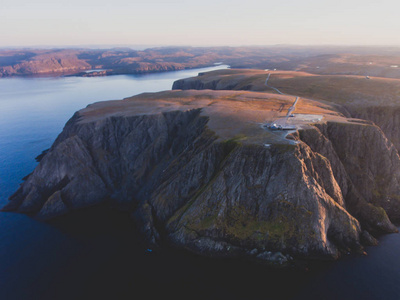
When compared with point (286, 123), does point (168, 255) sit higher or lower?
lower

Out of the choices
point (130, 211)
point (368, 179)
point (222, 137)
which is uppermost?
point (222, 137)

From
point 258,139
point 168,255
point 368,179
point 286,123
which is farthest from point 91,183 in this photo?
point 368,179

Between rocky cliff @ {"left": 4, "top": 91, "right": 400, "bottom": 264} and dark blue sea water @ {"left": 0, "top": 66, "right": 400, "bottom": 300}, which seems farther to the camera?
rocky cliff @ {"left": 4, "top": 91, "right": 400, "bottom": 264}

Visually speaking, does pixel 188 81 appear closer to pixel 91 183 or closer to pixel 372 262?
pixel 91 183

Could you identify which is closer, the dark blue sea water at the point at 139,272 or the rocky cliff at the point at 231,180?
the dark blue sea water at the point at 139,272

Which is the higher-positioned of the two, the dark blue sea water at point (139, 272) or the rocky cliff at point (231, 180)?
the rocky cliff at point (231, 180)

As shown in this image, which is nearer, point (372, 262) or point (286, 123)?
point (372, 262)

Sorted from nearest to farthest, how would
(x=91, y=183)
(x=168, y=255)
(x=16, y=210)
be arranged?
(x=168, y=255)
(x=16, y=210)
(x=91, y=183)

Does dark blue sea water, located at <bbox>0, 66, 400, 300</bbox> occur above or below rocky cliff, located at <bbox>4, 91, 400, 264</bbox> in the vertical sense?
below
